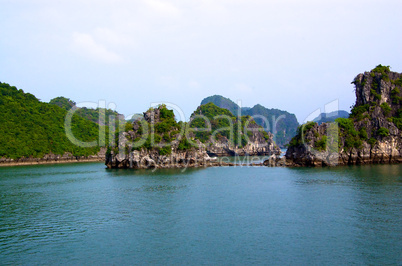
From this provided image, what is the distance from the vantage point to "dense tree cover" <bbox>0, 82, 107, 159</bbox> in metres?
77.9

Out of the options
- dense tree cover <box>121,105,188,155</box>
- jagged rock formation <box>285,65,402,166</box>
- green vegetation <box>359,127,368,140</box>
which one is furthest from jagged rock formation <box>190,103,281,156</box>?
green vegetation <box>359,127,368,140</box>

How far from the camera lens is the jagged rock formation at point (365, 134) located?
193ft

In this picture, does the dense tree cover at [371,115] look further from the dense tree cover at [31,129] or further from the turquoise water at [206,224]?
the dense tree cover at [31,129]

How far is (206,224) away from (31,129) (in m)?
77.0

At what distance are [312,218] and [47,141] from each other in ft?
259

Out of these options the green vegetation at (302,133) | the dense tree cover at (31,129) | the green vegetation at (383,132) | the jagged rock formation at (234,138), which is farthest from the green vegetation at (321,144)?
the dense tree cover at (31,129)

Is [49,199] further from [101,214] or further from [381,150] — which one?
[381,150]

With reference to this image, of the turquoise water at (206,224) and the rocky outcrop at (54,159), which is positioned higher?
the rocky outcrop at (54,159)

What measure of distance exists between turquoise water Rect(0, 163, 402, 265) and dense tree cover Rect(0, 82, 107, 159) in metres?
44.2

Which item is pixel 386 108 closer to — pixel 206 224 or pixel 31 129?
pixel 206 224

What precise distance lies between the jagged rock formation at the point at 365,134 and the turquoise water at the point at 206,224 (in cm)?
1969

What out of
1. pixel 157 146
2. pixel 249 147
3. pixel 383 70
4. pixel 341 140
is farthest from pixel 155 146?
pixel 249 147

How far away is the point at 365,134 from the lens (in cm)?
6053

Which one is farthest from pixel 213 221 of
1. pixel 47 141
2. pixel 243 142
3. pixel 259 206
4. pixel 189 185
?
pixel 243 142
